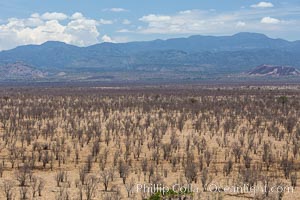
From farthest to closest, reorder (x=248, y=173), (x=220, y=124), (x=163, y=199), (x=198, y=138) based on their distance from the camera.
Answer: (x=220, y=124) < (x=198, y=138) < (x=248, y=173) < (x=163, y=199)

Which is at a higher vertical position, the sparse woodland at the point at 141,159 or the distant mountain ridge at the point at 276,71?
the sparse woodland at the point at 141,159

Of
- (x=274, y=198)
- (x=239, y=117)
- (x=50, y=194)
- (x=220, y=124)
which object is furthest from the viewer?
(x=239, y=117)

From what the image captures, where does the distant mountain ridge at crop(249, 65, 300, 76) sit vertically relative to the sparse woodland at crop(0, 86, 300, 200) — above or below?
below

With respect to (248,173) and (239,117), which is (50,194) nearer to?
(248,173)

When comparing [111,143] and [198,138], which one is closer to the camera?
[111,143]

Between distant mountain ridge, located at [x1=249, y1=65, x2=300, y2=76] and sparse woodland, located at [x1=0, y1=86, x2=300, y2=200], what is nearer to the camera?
sparse woodland, located at [x1=0, y1=86, x2=300, y2=200]

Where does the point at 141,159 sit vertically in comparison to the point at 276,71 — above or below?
above

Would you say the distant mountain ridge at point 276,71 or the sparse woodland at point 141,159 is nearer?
the sparse woodland at point 141,159

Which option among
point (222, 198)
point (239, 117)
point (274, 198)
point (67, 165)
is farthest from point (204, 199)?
point (239, 117)

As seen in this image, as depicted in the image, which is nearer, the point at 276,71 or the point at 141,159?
the point at 141,159
